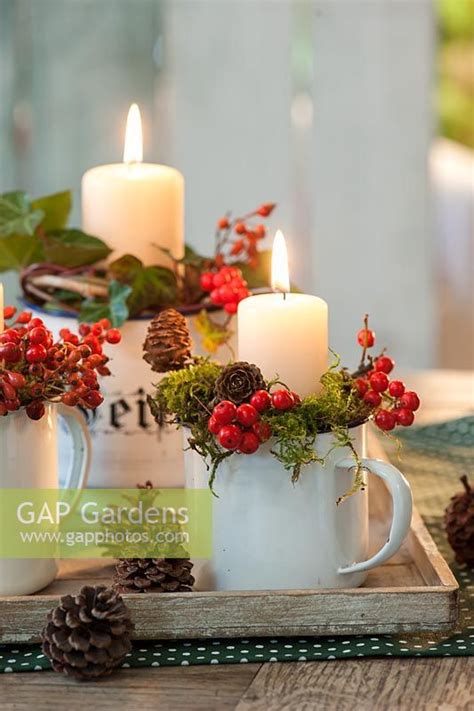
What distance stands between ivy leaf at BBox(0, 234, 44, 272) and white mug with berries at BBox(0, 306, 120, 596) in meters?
0.26

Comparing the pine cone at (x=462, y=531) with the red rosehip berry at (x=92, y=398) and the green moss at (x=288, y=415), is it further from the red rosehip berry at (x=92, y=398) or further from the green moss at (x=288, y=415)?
the red rosehip berry at (x=92, y=398)

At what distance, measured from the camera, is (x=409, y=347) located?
3.01m

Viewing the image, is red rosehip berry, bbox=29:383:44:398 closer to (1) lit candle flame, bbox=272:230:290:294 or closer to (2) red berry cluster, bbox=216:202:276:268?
(1) lit candle flame, bbox=272:230:290:294

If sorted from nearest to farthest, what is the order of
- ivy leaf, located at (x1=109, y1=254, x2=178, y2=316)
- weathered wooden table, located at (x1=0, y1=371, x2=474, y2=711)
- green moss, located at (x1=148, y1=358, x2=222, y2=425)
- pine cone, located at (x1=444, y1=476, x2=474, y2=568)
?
weathered wooden table, located at (x1=0, y1=371, x2=474, y2=711) < green moss, located at (x1=148, y1=358, x2=222, y2=425) < pine cone, located at (x1=444, y1=476, x2=474, y2=568) < ivy leaf, located at (x1=109, y1=254, x2=178, y2=316)

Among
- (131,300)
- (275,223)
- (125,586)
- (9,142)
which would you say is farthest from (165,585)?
(9,142)

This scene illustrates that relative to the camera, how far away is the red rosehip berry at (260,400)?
689 millimetres

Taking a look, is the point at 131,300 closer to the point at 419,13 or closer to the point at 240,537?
the point at 240,537

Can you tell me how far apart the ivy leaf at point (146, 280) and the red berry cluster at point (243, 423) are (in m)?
0.27

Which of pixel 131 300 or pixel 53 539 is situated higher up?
pixel 131 300

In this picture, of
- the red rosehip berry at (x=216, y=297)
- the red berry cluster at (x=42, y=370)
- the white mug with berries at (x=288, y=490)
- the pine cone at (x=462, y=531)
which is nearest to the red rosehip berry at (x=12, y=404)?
the red berry cluster at (x=42, y=370)

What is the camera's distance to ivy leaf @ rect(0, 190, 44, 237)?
3.21 feet

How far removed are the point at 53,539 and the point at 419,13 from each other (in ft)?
7.64

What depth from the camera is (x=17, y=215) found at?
989mm

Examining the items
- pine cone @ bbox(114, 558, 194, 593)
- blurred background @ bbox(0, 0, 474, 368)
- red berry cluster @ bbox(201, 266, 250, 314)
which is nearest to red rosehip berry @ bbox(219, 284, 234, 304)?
red berry cluster @ bbox(201, 266, 250, 314)
